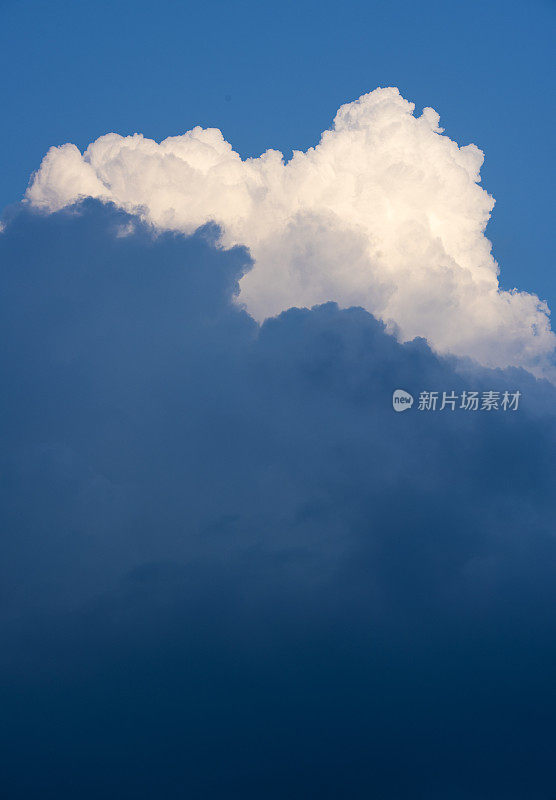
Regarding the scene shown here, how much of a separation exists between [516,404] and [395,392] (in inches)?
524

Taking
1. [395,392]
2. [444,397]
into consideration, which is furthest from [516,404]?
[395,392]

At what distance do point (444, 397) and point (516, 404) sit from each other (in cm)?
875

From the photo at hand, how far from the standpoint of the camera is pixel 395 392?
191ft

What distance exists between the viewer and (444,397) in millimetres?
53375

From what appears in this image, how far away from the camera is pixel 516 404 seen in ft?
180

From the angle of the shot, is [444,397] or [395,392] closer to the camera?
[444,397]

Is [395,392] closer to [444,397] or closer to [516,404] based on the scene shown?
[444,397]

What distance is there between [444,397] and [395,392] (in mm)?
6442
